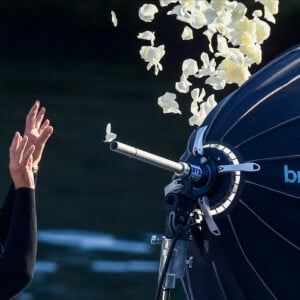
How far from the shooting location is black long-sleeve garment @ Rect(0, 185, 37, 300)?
1927 millimetres

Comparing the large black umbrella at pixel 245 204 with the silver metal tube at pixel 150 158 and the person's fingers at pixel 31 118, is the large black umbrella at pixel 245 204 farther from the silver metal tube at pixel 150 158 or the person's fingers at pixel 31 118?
the person's fingers at pixel 31 118

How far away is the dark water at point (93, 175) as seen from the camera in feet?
18.8

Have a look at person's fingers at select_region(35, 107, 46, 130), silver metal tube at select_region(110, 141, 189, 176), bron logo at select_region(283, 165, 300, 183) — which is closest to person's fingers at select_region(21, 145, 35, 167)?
person's fingers at select_region(35, 107, 46, 130)

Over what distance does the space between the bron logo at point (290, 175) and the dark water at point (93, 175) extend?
3.52m

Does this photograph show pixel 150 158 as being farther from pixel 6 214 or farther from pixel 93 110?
pixel 93 110

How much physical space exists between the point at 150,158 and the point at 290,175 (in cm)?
28

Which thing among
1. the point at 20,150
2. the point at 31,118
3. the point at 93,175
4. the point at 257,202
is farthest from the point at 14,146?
the point at 93,175

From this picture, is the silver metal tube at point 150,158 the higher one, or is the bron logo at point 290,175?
the silver metal tube at point 150,158

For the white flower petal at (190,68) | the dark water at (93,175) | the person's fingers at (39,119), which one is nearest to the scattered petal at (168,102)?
the white flower petal at (190,68)

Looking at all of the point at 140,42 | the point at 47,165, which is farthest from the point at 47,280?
the point at 140,42

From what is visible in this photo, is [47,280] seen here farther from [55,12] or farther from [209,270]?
[55,12]

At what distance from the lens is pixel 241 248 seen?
1.82 metres

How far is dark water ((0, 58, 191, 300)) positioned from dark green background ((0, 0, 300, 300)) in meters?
0.01

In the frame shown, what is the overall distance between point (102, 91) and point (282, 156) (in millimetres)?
7853
